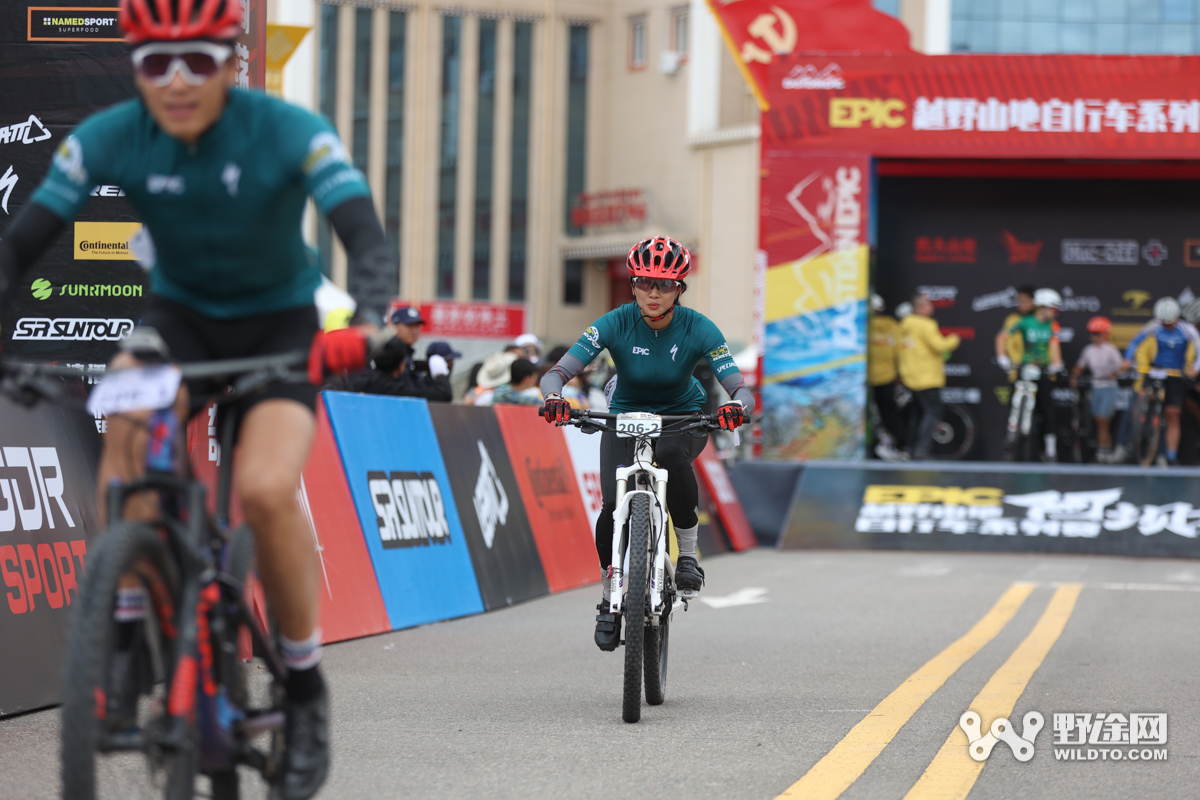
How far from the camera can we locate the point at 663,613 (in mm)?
6793

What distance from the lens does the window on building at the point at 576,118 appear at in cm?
→ 5750

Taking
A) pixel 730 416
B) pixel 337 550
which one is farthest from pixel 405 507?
pixel 730 416

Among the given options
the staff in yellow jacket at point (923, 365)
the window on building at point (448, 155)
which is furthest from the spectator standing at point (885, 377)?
the window on building at point (448, 155)

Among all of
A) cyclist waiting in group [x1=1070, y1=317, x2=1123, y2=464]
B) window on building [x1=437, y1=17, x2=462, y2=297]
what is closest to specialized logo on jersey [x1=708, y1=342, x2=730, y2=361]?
cyclist waiting in group [x1=1070, y1=317, x2=1123, y2=464]

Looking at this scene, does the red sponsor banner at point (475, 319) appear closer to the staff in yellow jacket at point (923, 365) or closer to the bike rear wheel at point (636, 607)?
the staff in yellow jacket at point (923, 365)

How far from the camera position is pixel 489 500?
11.1 m

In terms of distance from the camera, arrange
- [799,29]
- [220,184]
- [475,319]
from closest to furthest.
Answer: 1. [220,184]
2. [799,29]
3. [475,319]

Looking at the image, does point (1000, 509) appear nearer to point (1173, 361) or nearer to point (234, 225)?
point (1173, 361)

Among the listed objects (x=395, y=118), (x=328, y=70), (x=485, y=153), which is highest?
(x=328, y=70)

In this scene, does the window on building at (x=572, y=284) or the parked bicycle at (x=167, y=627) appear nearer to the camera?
the parked bicycle at (x=167, y=627)

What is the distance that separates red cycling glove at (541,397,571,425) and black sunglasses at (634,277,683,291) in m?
0.74

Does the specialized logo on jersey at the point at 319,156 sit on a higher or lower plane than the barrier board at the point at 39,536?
higher

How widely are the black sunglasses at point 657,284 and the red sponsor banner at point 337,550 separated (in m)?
2.45

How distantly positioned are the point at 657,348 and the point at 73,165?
3770 mm
